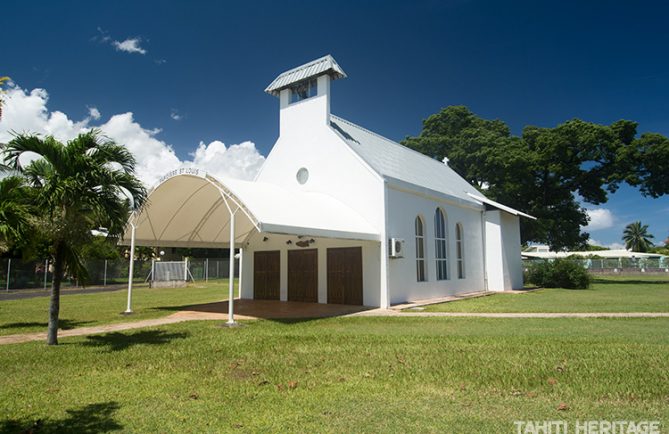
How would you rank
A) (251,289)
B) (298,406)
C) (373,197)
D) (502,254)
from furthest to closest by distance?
(502,254), (251,289), (373,197), (298,406)

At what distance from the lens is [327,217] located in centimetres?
1502

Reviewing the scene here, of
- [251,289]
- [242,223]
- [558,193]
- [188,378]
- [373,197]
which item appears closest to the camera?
[188,378]

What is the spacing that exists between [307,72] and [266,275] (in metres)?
9.91

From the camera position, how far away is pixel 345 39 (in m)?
18.6

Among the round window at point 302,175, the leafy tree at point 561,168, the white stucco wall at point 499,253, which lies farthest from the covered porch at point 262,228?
the leafy tree at point 561,168

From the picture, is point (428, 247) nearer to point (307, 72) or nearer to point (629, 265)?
point (307, 72)

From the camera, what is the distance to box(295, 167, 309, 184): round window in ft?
62.5

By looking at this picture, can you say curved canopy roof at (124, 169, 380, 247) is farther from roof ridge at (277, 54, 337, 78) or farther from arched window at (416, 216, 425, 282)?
roof ridge at (277, 54, 337, 78)

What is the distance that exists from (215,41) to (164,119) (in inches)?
149

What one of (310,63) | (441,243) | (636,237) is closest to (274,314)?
(441,243)

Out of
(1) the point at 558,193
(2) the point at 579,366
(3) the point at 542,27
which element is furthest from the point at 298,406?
(1) the point at 558,193

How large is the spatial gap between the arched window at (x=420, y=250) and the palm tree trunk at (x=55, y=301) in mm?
13487

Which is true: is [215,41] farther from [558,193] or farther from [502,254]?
[558,193]

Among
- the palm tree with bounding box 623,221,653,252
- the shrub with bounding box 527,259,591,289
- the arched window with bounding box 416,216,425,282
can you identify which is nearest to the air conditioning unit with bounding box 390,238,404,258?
the arched window with bounding box 416,216,425,282
